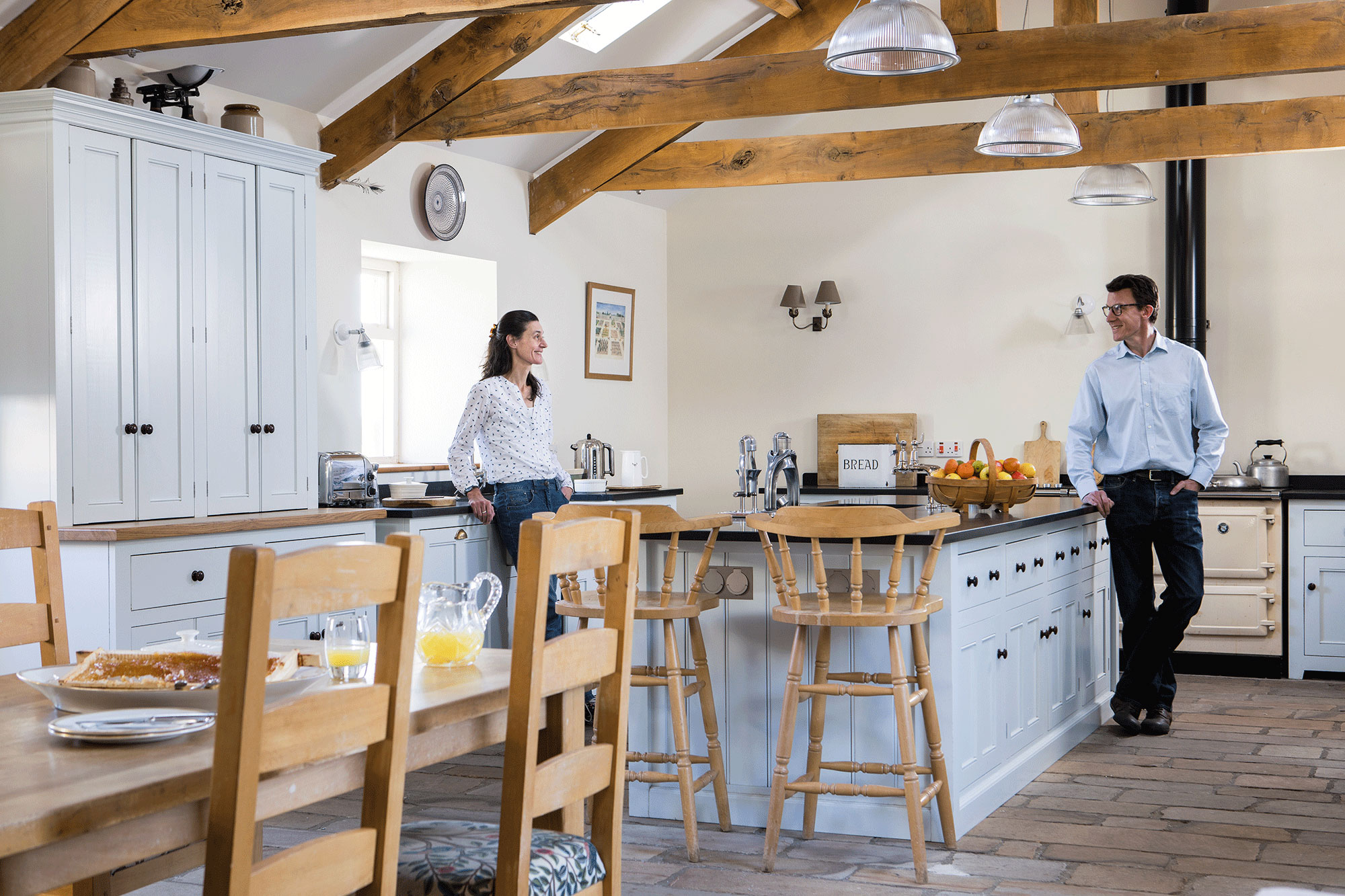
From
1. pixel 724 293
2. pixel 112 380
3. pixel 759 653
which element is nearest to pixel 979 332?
pixel 724 293

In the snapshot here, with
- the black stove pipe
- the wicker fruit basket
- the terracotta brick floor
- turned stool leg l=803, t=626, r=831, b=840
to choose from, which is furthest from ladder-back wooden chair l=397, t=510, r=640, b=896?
the black stove pipe

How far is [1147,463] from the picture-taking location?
4.72 m

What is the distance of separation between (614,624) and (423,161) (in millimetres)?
4575

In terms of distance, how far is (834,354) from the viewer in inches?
314

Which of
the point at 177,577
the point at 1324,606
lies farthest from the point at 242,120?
the point at 1324,606

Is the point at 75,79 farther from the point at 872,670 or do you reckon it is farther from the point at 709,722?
the point at 872,670

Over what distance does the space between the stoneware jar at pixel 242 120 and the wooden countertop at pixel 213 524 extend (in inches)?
54.9

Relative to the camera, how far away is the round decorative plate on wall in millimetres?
6152

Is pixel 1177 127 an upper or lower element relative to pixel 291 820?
upper

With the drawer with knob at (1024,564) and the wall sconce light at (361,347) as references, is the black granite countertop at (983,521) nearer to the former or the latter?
the drawer with knob at (1024,564)

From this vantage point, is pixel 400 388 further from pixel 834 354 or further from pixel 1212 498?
pixel 1212 498

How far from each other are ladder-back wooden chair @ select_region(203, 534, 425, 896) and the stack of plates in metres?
0.20

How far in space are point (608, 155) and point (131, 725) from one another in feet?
18.5

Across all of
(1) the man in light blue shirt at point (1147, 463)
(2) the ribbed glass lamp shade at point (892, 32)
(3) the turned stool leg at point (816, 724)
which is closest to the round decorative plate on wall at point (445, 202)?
(2) the ribbed glass lamp shade at point (892, 32)
